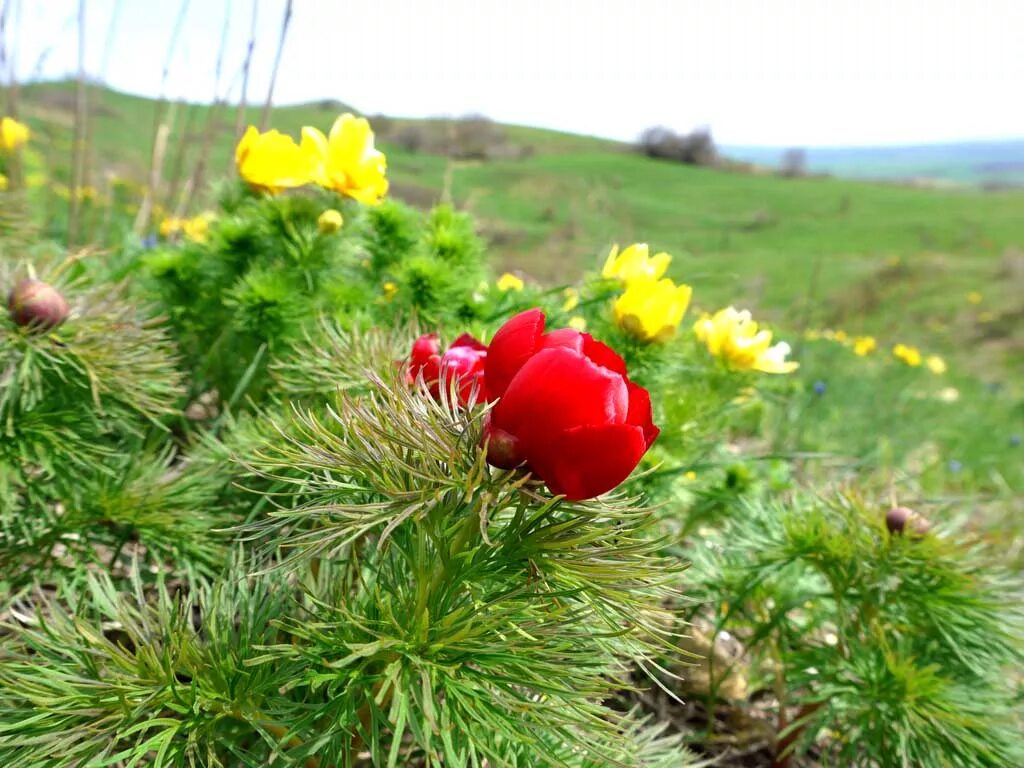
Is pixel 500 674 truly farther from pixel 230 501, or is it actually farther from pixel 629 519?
pixel 230 501

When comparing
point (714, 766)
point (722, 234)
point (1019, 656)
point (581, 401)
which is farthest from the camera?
point (722, 234)

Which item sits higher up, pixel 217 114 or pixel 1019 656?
pixel 217 114

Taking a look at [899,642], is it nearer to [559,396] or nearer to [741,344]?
[741,344]

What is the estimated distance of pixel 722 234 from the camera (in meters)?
16.3

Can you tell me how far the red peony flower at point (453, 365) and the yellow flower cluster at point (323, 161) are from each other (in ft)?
1.91

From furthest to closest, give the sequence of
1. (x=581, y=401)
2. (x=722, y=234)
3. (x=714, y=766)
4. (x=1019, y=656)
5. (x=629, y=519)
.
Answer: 1. (x=722, y=234)
2. (x=714, y=766)
3. (x=1019, y=656)
4. (x=629, y=519)
5. (x=581, y=401)

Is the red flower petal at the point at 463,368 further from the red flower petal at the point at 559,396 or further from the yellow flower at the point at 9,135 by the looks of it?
the yellow flower at the point at 9,135

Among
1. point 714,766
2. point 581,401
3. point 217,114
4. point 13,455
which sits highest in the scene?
point 217,114

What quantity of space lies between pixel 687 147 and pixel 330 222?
93.8 ft

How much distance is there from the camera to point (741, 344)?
1491 mm

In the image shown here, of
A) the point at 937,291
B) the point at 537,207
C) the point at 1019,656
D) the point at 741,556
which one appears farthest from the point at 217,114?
the point at 937,291

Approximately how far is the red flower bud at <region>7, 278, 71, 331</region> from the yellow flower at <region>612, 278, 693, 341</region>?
843mm

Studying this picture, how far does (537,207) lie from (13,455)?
470 inches

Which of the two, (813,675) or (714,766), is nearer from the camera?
(813,675)
